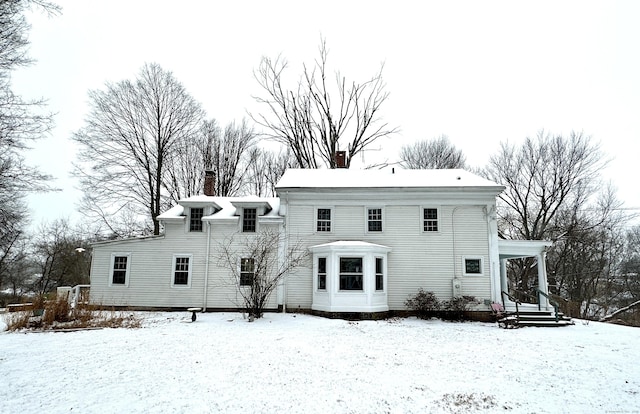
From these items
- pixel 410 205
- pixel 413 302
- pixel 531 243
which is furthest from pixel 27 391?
pixel 531 243

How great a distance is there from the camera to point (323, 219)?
17.3 meters

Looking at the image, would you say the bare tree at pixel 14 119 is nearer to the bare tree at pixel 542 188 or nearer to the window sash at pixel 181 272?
the window sash at pixel 181 272

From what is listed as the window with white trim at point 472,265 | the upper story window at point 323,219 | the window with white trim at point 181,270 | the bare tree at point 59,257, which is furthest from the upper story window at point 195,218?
the bare tree at point 59,257

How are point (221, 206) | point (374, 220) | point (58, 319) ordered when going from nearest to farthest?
point (58, 319), point (374, 220), point (221, 206)

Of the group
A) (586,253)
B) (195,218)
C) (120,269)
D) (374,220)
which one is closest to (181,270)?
(195,218)

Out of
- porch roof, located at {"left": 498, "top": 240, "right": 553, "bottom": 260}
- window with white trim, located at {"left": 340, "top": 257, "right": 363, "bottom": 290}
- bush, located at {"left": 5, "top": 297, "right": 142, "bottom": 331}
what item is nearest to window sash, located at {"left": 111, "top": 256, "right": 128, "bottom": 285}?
bush, located at {"left": 5, "top": 297, "right": 142, "bottom": 331}

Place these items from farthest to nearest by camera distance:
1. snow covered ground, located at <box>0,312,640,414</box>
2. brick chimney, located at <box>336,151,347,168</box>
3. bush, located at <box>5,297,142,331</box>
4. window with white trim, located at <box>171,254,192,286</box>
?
1. brick chimney, located at <box>336,151,347,168</box>
2. window with white trim, located at <box>171,254,192,286</box>
3. bush, located at <box>5,297,142,331</box>
4. snow covered ground, located at <box>0,312,640,414</box>

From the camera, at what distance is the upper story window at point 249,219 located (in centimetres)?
1736

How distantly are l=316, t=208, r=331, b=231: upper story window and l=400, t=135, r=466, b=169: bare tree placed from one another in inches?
690

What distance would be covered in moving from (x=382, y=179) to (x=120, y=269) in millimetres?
12778

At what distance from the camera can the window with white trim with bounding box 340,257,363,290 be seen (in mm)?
15586

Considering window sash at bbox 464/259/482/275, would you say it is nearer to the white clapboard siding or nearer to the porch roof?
the white clapboard siding

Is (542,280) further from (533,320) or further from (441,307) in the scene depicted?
(441,307)

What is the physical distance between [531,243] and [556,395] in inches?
432
